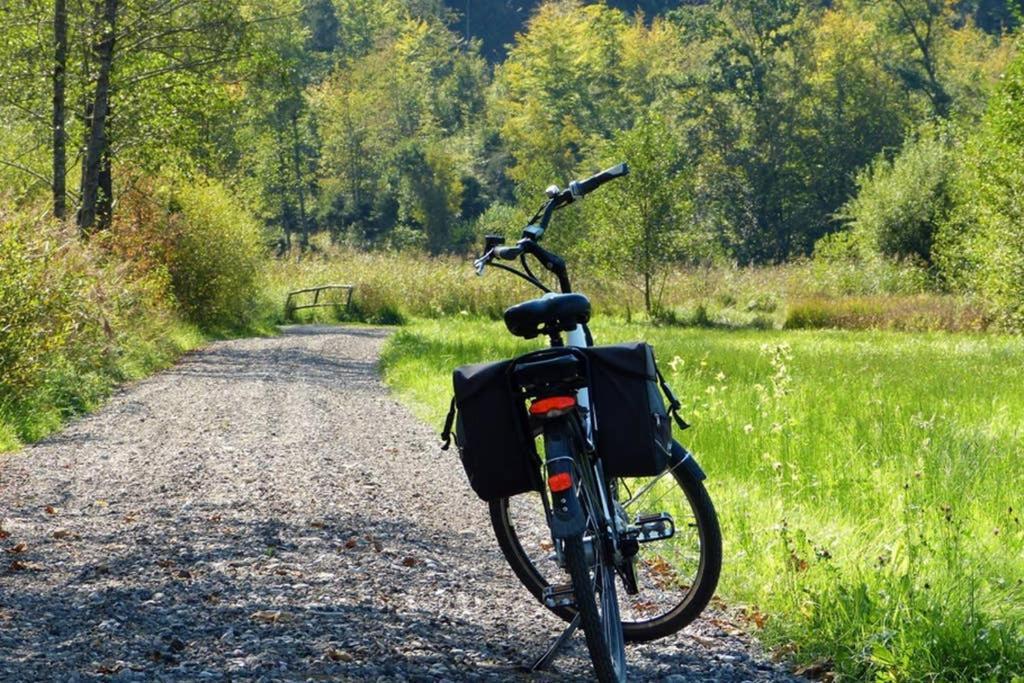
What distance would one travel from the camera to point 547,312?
4367 mm

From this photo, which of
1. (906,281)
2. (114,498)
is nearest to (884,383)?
(114,498)

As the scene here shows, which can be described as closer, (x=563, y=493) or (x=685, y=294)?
(x=563, y=493)

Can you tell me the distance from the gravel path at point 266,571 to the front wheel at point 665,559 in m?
0.14

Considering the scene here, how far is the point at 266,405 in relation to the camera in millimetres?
14422

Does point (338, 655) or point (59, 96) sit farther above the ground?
point (59, 96)

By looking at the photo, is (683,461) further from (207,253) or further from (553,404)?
(207,253)

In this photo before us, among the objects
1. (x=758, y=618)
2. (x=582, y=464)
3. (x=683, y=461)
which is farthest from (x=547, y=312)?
(x=758, y=618)

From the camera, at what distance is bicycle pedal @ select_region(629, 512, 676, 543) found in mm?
4473

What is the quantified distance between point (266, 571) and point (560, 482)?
2606 mm

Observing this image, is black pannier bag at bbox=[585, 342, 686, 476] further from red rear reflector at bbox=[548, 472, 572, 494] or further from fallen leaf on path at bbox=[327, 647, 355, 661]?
fallen leaf on path at bbox=[327, 647, 355, 661]

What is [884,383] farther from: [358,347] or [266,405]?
[358,347]

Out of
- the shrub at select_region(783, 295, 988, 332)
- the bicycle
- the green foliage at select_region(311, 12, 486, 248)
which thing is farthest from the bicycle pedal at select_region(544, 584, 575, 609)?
the green foliage at select_region(311, 12, 486, 248)

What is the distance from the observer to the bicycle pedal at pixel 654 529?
4473 mm

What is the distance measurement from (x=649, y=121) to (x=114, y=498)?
133 feet
